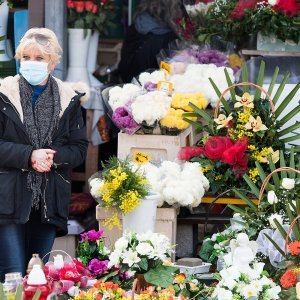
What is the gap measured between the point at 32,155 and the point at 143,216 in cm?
74

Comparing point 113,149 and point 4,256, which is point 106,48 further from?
point 4,256

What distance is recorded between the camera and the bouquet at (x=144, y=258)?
4.31 meters

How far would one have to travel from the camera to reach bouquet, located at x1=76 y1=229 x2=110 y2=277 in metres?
4.48

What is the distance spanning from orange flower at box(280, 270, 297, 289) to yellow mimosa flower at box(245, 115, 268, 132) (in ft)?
5.93

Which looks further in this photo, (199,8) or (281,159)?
(199,8)

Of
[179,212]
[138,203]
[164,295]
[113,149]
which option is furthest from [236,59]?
[164,295]

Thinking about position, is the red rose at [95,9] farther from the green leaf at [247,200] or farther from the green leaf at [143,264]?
the green leaf at [143,264]

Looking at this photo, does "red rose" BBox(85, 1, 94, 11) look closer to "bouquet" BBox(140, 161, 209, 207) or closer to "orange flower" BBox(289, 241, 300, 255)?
"bouquet" BBox(140, 161, 209, 207)

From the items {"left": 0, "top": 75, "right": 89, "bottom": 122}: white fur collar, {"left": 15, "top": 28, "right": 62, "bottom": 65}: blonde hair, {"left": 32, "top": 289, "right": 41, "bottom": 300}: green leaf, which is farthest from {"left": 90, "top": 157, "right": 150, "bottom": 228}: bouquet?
{"left": 32, "top": 289, "right": 41, "bottom": 300}: green leaf

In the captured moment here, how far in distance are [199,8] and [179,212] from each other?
2442 millimetres

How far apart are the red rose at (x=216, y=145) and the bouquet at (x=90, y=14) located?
229 cm

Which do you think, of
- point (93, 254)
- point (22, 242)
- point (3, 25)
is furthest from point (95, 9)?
point (93, 254)

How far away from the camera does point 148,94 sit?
646cm

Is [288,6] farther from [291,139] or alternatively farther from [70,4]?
[70,4]
